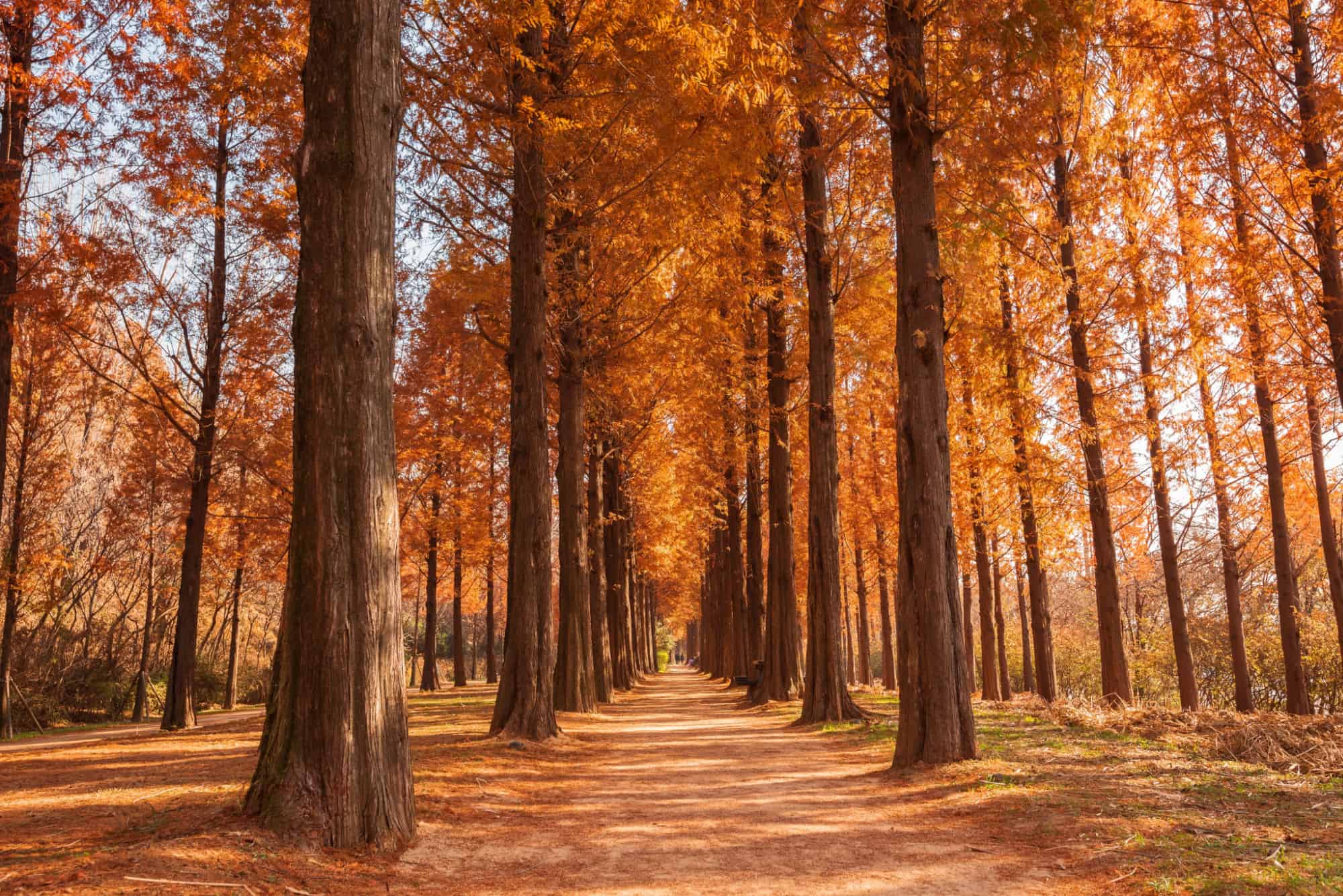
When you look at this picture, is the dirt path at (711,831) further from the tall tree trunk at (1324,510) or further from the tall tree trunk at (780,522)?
the tall tree trunk at (1324,510)

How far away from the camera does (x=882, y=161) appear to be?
1105cm

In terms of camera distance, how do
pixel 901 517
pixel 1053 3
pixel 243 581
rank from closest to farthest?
pixel 1053 3 < pixel 901 517 < pixel 243 581

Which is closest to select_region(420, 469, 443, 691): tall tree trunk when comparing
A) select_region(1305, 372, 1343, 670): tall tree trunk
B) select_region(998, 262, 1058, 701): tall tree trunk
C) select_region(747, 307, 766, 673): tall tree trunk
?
select_region(747, 307, 766, 673): tall tree trunk

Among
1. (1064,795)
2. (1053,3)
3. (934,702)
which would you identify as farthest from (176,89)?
(1064,795)

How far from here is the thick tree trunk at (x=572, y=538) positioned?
1378 centimetres

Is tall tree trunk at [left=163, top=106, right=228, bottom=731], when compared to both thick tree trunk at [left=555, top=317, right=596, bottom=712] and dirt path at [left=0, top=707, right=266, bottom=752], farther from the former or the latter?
thick tree trunk at [left=555, top=317, right=596, bottom=712]

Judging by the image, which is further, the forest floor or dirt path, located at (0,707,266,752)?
dirt path, located at (0,707,266,752)

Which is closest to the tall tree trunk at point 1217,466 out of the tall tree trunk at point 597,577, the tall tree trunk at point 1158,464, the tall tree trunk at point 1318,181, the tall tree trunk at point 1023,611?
the tall tree trunk at point 1158,464

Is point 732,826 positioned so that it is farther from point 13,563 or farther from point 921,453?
point 13,563

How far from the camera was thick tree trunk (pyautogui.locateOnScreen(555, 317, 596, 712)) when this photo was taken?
1378 cm

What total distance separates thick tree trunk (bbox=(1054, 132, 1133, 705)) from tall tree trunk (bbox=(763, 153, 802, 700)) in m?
4.85

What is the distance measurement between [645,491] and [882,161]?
15909 mm

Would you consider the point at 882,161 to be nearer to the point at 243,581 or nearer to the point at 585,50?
the point at 585,50

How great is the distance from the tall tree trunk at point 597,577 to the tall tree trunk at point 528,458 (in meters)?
6.57
